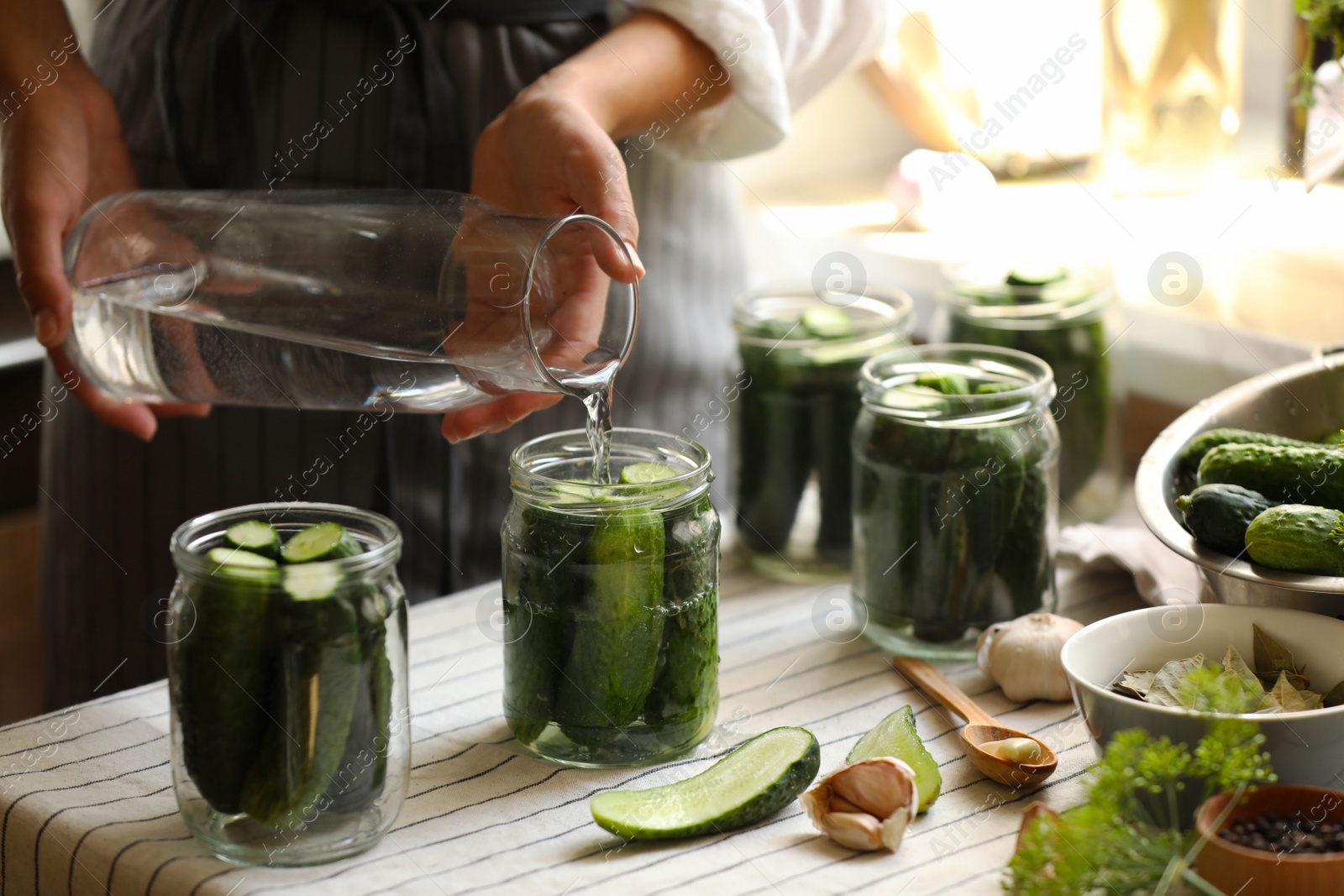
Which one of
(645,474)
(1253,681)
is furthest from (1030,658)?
(645,474)

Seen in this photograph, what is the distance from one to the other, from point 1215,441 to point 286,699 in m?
0.62

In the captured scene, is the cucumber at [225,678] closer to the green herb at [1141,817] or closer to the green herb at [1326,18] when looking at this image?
the green herb at [1141,817]

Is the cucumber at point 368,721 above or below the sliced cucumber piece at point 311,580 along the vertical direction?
below

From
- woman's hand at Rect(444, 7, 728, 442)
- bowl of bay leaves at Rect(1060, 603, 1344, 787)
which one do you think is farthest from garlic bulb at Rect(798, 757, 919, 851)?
woman's hand at Rect(444, 7, 728, 442)

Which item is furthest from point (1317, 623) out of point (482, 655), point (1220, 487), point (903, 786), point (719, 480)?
point (719, 480)

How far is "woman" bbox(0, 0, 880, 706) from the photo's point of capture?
978mm

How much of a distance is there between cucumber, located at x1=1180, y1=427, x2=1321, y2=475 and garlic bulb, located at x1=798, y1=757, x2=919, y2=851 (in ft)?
1.08

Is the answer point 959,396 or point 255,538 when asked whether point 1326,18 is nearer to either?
point 959,396

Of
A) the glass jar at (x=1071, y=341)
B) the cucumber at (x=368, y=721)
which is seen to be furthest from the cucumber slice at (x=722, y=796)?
the glass jar at (x=1071, y=341)

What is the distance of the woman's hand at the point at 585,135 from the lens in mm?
833

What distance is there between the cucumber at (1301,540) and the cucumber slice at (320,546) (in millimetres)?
488

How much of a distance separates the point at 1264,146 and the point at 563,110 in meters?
1.21

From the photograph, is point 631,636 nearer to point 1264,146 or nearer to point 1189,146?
point 1189,146

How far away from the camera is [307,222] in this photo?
0.84 metres
